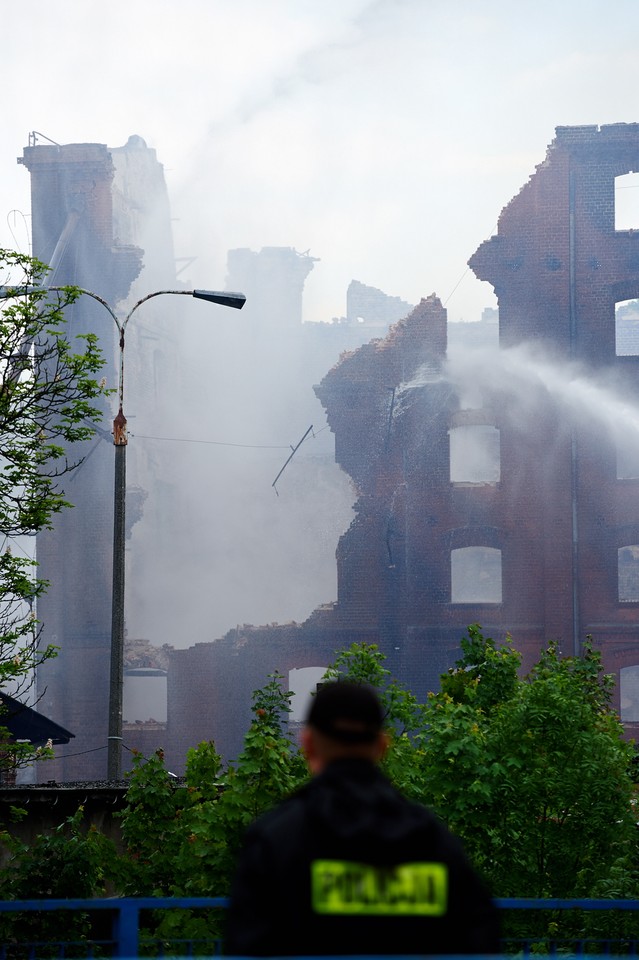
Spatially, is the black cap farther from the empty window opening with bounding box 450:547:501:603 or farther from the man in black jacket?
the empty window opening with bounding box 450:547:501:603

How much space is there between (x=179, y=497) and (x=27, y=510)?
2153 cm

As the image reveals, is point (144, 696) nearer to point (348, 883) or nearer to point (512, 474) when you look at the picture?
point (512, 474)

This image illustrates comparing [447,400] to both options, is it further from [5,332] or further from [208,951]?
[208,951]

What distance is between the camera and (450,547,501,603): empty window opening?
4266 centimetres

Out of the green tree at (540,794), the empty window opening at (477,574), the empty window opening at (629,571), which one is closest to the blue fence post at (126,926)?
the green tree at (540,794)

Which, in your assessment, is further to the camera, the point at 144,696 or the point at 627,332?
the point at 627,332

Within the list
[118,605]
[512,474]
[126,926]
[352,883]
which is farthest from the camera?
[512,474]

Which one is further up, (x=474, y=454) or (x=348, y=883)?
(x=474, y=454)

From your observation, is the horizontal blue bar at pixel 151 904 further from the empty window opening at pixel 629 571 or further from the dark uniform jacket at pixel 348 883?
the empty window opening at pixel 629 571

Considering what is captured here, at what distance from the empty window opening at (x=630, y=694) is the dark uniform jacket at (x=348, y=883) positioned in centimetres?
4068

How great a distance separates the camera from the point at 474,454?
44406 mm

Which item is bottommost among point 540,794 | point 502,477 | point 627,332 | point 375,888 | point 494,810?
point 494,810

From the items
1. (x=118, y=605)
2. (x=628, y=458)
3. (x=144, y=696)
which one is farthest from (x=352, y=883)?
(x=144, y=696)

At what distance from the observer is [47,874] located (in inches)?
341
